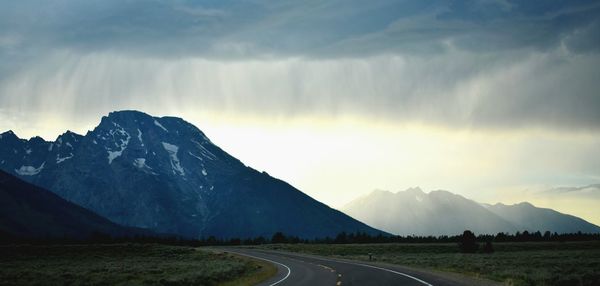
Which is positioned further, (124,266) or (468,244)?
(468,244)

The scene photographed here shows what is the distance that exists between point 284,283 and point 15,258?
6912cm

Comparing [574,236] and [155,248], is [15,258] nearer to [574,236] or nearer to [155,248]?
[155,248]

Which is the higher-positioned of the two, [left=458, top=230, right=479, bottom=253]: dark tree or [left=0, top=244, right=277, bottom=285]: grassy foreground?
[left=458, top=230, right=479, bottom=253]: dark tree

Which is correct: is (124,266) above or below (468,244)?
below

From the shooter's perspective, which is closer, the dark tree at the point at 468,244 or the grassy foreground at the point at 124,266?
the grassy foreground at the point at 124,266

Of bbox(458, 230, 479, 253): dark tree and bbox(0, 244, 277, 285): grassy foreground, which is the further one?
bbox(458, 230, 479, 253): dark tree

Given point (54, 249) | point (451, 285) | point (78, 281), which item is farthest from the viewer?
point (54, 249)

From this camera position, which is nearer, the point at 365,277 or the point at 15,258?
the point at 365,277

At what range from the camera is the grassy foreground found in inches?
1630

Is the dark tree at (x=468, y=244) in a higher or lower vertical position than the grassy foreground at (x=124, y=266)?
higher

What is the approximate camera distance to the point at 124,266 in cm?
6128

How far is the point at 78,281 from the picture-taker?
41250 mm

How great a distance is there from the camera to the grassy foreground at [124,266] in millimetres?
41406

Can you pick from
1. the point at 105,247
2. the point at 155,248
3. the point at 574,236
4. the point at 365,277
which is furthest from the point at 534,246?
the point at 365,277
